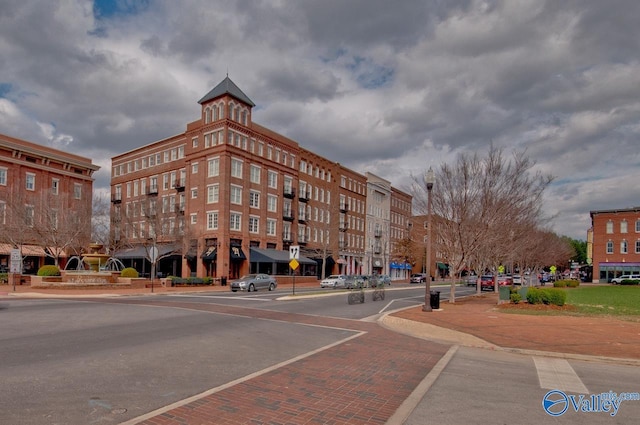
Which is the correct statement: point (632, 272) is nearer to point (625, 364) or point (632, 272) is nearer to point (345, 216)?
point (345, 216)

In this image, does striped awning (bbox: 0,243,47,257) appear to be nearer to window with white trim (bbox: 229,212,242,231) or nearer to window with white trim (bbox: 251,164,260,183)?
window with white trim (bbox: 229,212,242,231)

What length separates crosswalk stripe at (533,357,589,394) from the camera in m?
7.41

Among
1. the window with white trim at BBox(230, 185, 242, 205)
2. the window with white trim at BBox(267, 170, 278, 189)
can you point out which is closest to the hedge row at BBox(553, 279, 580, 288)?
the window with white trim at BBox(267, 170, 278, 189)

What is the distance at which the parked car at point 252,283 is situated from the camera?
35.1m

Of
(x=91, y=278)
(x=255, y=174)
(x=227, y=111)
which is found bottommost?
(x=91, y=278)

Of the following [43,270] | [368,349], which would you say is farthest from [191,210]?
[368,349]

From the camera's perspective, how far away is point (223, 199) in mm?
46719

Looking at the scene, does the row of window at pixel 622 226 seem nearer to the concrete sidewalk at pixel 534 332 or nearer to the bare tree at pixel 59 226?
the concrete sidewalk at pixel 534 332

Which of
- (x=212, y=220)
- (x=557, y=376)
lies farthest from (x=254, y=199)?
(x=557, y=376)

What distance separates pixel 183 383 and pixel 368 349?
4794 millimetres

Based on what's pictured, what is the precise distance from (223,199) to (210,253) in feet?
18.7

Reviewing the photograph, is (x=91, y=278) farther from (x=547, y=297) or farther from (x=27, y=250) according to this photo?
(x=547, y=297)

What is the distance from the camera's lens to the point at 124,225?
171 ft

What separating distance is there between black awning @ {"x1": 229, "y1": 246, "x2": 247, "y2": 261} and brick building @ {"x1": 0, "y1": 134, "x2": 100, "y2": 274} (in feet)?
46.9
